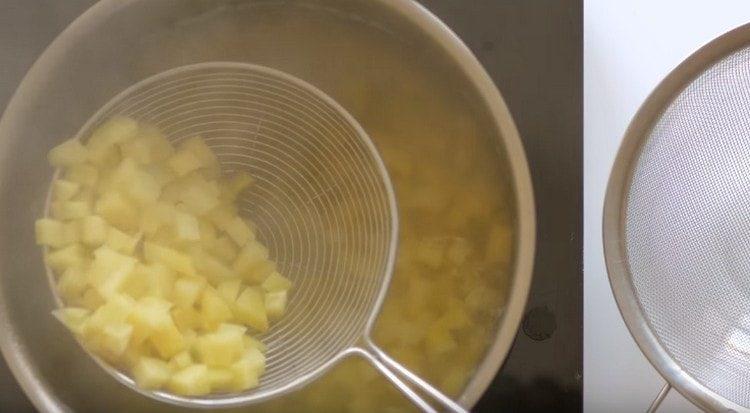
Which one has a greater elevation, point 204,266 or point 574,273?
point 574,273

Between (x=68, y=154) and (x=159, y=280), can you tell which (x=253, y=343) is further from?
(x=68, y=154)

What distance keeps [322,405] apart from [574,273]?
1.16 feet

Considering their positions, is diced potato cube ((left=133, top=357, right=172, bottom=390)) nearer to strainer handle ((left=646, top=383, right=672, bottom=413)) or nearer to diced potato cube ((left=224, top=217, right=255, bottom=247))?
diced potato cube ((left=224, top=217, right=255, bottom=247))

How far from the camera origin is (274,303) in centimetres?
107

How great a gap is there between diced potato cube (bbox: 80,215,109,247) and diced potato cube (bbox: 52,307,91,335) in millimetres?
86

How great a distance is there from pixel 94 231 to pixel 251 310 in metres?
0.22

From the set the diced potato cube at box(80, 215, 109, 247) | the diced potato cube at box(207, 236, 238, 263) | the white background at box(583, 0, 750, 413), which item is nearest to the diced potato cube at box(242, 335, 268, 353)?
the diced potato cube at box(207, 236, 238, 263)

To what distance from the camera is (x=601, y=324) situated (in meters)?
1.05

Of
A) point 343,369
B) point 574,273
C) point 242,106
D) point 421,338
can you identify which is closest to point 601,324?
point 574,273

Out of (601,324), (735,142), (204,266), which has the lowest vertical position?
(204,266)

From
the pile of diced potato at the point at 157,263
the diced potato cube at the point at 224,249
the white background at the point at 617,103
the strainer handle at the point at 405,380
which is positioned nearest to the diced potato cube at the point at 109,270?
the pile of diced potato at the point at 157,263

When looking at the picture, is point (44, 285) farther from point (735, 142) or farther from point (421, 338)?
point (735, 142)

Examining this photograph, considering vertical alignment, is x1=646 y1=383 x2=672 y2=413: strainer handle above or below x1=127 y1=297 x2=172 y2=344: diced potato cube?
above

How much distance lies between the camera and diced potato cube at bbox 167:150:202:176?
108 cm
